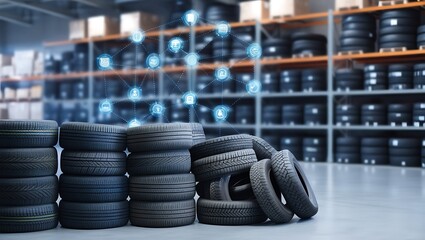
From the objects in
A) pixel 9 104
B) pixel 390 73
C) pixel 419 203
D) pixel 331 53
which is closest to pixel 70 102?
pixel 9 104

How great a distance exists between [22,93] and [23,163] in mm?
14645

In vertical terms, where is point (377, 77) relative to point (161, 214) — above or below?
above

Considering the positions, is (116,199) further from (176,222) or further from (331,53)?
(331,53)

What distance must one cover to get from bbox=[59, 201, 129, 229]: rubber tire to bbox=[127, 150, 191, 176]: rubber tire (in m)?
0.33

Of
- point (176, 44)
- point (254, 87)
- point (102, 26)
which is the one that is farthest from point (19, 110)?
point (176, 44)

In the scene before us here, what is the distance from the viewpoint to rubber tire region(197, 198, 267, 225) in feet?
15.7

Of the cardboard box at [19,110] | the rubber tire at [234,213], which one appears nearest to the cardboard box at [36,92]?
the cardboard box at [19,110]

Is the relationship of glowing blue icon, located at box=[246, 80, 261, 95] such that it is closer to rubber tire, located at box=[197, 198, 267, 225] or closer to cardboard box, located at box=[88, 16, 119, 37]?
cardboard box, located at box=[88, 16, 119, 37]

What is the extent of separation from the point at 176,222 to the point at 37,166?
1.15 m

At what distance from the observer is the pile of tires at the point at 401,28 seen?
11.2 meters

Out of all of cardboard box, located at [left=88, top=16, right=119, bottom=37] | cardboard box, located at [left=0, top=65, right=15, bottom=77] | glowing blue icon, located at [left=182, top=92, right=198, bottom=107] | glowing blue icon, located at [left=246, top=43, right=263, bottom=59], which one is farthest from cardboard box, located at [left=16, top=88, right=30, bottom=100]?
glowing blue icon, located at [left=246, top=43, right=263, bottom=59]

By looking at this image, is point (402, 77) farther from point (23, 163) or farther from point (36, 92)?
point (36, 92)

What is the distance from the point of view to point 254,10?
43.2 ft

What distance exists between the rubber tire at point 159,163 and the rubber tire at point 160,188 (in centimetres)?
5
